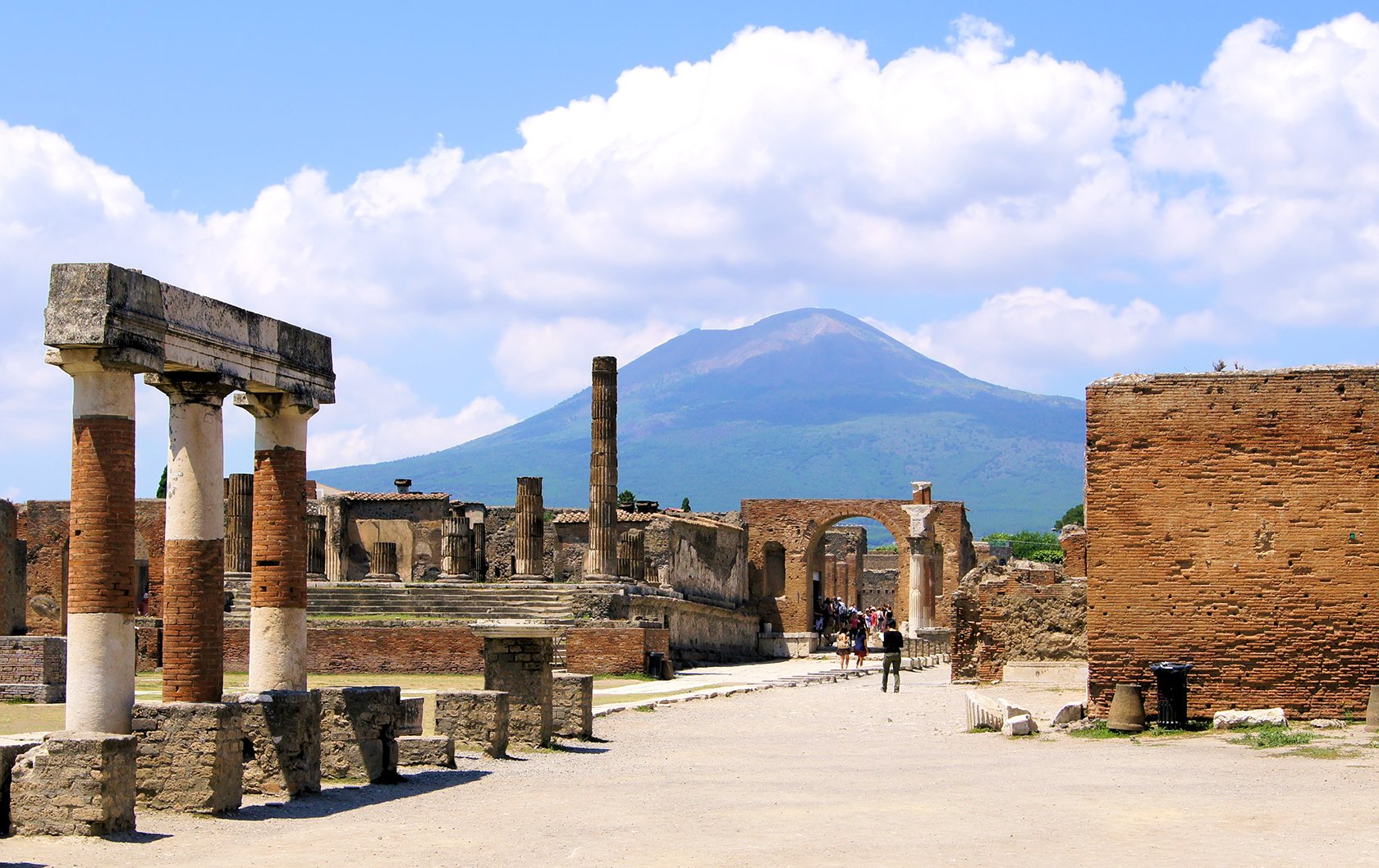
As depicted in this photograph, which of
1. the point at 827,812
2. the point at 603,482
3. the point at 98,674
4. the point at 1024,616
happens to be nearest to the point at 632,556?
the point at 603,482

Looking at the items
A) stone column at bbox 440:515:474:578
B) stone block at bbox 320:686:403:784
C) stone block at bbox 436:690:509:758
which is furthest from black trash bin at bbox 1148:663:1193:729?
stone column at bbox 440:515:474:578

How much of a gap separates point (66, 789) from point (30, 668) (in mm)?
15322

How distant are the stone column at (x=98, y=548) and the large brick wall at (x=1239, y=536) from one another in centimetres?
1031

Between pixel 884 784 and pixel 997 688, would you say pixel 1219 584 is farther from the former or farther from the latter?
pixel 997 688

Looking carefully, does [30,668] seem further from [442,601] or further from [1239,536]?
[1239,536]

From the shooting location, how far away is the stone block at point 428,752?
1638 centimetres

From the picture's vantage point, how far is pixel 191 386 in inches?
563

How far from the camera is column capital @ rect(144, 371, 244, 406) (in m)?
14.3

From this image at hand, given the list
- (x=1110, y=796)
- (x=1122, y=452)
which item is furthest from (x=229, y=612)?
(x=1110, y=796)

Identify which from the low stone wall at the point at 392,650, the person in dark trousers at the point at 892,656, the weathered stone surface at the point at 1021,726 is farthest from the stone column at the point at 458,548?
the weathered stone surface at the point at 1021,726

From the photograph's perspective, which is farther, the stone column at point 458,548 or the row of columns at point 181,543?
the stone column at point 458,548

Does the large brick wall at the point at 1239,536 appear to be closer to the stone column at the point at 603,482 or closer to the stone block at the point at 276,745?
the stone block at the point at 276,745

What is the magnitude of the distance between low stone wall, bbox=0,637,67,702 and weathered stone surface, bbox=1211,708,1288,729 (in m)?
16.6

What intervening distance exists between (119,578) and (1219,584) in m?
11.6
